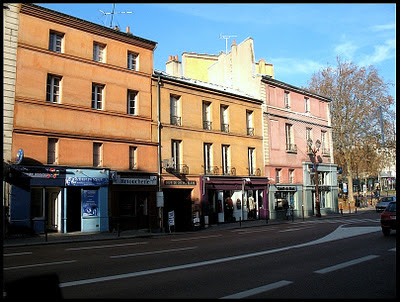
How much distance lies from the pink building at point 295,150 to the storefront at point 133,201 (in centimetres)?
1197

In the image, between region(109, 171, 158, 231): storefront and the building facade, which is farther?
the building facade

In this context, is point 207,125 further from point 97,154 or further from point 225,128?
point 97,154

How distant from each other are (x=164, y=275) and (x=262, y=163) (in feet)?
78.4

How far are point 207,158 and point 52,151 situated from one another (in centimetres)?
1143

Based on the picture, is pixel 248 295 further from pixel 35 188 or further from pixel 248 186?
pixel 248 186

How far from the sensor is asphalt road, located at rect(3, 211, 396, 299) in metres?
6.57

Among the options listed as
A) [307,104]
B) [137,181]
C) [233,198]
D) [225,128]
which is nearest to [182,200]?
[137,181]

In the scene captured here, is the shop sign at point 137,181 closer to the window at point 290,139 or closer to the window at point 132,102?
the window at point 132,102

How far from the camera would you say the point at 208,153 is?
27.4 m

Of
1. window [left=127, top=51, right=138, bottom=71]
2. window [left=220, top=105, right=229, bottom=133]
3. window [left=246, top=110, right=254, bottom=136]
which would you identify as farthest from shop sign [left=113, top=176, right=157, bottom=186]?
window [left=246, top=110, right=254, bottom=136]

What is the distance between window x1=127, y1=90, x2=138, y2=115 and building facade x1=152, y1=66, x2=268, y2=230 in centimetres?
135

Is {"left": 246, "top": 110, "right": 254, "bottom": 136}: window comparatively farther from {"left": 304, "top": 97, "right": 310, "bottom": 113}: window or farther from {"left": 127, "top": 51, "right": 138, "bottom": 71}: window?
{"left": 127, "top": 51, "right": 138, "bottom": 71}: window

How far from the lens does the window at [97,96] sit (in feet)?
71.1

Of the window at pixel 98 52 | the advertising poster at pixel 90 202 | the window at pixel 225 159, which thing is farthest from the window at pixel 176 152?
the window at pixel 98 52
